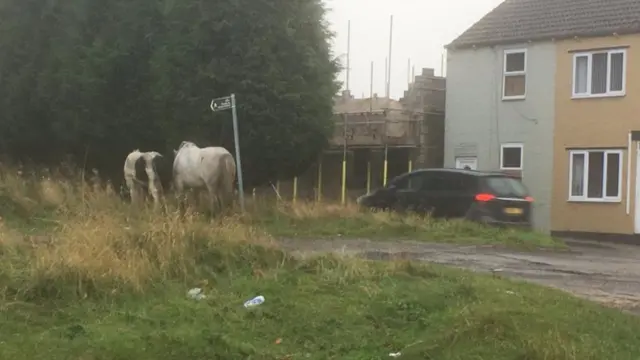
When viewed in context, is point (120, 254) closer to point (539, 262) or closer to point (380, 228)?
point (539, 262)

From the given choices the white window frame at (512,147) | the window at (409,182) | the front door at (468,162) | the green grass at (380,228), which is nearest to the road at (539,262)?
the green grass at (380,228)

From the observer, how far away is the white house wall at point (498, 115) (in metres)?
27.4

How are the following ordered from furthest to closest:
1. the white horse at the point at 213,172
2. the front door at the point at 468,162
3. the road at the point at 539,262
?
the front door at the point at 468,162 < the white horse at the point at 213,172 < the road at the point at 539,262

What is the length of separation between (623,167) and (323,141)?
856 centimetres

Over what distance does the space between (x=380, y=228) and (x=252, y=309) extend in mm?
10734

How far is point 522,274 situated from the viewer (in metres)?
12.9

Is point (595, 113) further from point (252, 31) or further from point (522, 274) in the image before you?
point (522, 274)

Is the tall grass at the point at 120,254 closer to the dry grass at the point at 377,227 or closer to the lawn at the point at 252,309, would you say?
the lawn at the point at 252,309

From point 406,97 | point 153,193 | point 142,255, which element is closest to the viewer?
point 142,255

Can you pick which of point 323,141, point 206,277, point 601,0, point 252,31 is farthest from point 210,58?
point 206,277

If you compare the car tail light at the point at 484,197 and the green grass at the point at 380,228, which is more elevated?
Result: the car tail light at the point at 484,197

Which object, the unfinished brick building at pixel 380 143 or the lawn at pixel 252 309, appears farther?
the unfinished brick building at pixel 380 143

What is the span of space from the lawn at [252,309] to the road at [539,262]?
4.33 ft

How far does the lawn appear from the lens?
748 cm
